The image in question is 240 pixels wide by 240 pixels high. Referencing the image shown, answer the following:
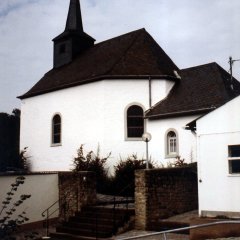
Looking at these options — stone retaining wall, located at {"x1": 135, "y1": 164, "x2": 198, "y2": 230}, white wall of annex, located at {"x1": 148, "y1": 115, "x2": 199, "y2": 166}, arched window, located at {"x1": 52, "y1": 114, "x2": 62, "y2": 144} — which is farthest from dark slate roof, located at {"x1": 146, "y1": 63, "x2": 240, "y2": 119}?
arched window, located at {"x1": 52, "y1": 114, "x2": 62, "y2": 144}

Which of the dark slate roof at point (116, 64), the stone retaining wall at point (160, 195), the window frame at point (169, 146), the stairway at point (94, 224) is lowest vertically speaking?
the stairway at point (94, 224)

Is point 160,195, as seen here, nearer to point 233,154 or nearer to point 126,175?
point 233,154

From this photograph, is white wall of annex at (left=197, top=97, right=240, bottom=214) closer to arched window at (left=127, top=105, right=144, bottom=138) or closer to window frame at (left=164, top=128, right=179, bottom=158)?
window frame at (left=164, top=128, right=179, bottom=158)

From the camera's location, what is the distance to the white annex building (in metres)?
21.5

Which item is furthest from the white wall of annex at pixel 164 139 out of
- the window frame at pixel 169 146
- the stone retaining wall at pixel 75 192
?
the stone retaining wall at pixel 75 192

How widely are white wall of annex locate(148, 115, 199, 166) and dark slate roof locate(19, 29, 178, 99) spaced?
9.98 feet

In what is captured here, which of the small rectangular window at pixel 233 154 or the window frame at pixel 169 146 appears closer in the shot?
the small rectangular window at pixel 233 154

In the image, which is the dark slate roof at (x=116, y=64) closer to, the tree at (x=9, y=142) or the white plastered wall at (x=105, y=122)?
the white plastered wall at (x=105, y=122)

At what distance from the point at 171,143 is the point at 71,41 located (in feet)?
41.8

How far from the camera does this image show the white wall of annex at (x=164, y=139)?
20.4 meters

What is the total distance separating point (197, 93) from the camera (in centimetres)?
2194

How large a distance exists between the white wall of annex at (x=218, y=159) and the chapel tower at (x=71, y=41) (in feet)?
57.7

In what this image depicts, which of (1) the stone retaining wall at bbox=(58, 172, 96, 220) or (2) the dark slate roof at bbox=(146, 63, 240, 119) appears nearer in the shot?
(1) the stone retaining wall at bbox=(58, 172, 96, 220)

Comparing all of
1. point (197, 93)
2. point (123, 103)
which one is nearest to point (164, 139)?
point (197, 93)
